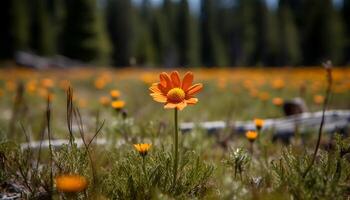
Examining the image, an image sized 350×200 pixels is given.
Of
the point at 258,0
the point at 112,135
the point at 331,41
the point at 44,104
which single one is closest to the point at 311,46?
the point at 331,41

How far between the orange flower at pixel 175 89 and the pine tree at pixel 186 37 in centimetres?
4400

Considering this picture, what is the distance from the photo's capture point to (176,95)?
2154 millimetres

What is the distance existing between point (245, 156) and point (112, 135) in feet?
6.27

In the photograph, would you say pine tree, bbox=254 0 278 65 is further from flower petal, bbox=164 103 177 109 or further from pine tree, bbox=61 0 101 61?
flower petal, bbox=164 103 177 109

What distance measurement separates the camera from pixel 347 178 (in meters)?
2.07

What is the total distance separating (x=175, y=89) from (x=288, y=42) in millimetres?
42343

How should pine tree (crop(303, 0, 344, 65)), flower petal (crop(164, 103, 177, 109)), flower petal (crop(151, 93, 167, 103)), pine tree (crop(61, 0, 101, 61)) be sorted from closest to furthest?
1. flower petal (crop(164, 103, 177, 109))
2. flower petal (crop(151, 93, 167, 103))
3. pine tree (crop(61, 0, 101, 61))
4. pine tree (crop(303, 0, 344, 65))

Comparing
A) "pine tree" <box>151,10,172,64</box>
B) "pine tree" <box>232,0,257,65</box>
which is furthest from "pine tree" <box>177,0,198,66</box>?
"pine tree" <box>232,0,257,65</box>

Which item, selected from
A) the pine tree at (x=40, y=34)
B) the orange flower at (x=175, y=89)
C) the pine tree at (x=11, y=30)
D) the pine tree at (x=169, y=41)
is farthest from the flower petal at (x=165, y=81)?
the pine tree at (x=169, y=41)

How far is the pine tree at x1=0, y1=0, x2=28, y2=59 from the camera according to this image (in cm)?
3416

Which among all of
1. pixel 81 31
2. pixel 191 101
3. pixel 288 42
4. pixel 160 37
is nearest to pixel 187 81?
pixel 191 101

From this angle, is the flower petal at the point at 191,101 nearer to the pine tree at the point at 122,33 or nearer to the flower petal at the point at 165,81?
the flower petal at the point at 165,81

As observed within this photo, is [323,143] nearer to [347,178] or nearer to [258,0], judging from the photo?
[347,178]

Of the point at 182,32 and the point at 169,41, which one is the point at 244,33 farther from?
the point at 169,41
